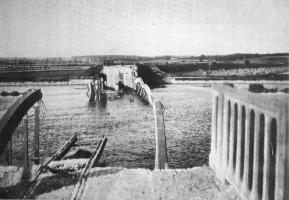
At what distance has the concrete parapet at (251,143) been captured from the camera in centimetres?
229

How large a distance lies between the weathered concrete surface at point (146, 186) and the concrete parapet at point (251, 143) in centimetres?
23

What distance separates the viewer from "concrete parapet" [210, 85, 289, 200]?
2.29 metres

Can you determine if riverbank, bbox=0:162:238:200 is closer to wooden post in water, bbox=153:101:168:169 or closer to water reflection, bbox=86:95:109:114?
wooden post in water, bbox=153:101:168:169

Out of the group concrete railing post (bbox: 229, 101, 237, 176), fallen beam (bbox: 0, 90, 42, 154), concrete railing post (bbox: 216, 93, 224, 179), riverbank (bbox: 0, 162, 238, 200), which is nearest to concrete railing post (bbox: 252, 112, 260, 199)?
riverbank (bbox: 0, 162, 238, 200)

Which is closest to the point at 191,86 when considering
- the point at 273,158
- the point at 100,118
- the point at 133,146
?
the point at 133,146

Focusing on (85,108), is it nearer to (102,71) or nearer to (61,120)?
(61,120)

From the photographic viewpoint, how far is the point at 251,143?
10.0ft

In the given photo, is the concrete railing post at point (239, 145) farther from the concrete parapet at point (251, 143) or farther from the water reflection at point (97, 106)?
the water reflection at point (97, 106)

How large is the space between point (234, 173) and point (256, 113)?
40.0 inches

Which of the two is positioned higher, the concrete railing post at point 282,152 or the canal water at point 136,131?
the concrete railing post at point 282,152

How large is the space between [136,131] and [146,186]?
10.9 m

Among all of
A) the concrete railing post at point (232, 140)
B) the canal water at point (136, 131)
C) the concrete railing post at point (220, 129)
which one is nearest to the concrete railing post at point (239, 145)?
the concrete railing post at point (232, 140)

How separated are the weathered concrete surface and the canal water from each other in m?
6.43

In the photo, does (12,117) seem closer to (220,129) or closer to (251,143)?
(220,129)
